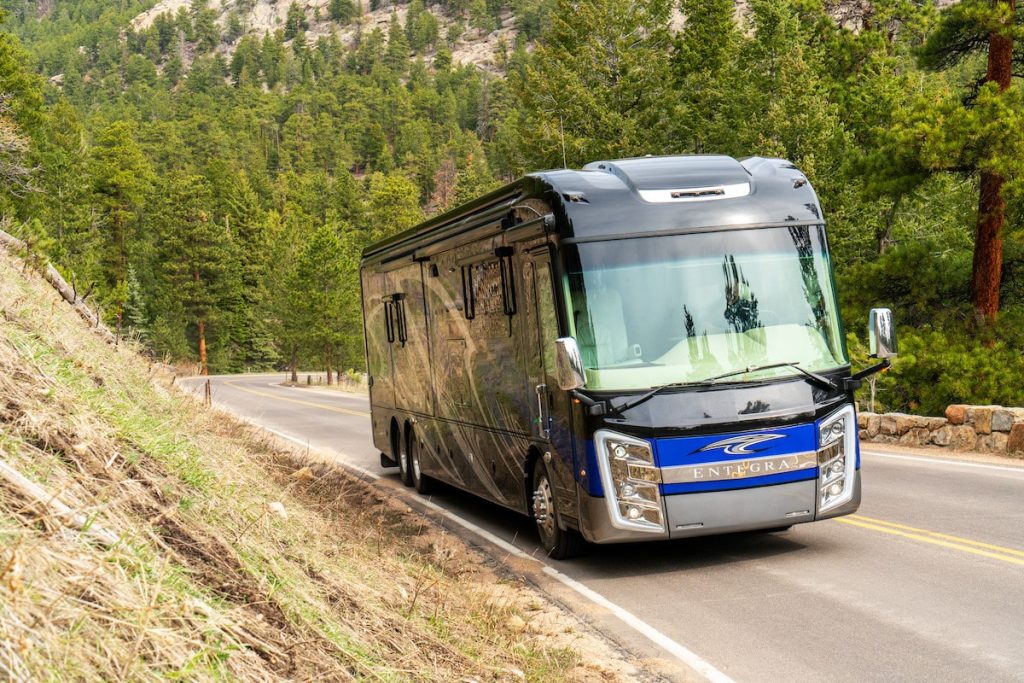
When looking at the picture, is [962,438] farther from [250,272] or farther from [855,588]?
[250,272]

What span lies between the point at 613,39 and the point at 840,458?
153 ft

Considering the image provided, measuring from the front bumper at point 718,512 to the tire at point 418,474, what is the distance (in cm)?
636

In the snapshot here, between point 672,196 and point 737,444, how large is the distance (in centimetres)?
218

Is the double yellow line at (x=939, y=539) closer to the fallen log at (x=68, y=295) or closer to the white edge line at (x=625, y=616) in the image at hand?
the white edge line at (x=625, y=616)

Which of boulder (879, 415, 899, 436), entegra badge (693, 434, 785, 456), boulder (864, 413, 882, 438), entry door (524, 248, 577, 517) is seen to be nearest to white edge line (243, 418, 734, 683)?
entry door (524, 248, 577, 517)

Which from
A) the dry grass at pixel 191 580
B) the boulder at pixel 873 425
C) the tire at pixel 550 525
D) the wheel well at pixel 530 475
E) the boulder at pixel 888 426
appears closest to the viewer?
the dry grass at pixel 191 580

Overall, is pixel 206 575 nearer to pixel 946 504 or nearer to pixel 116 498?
pixel 116 498

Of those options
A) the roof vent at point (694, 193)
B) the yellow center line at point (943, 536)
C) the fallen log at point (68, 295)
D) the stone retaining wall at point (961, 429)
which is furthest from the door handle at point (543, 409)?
the fallen log at point (68, 295)

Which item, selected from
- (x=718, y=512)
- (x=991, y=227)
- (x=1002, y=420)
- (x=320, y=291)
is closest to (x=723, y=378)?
(x=718, y=512)

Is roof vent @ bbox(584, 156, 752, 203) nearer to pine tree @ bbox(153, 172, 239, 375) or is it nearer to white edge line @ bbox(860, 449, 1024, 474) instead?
white edge line @ bbox(860, 449, 1024, 474)

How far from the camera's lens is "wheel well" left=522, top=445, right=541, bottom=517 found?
397 inches

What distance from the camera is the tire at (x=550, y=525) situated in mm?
9641

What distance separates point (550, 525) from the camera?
9.84 metres

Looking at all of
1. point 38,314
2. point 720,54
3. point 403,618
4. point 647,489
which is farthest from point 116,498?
point 720,54
